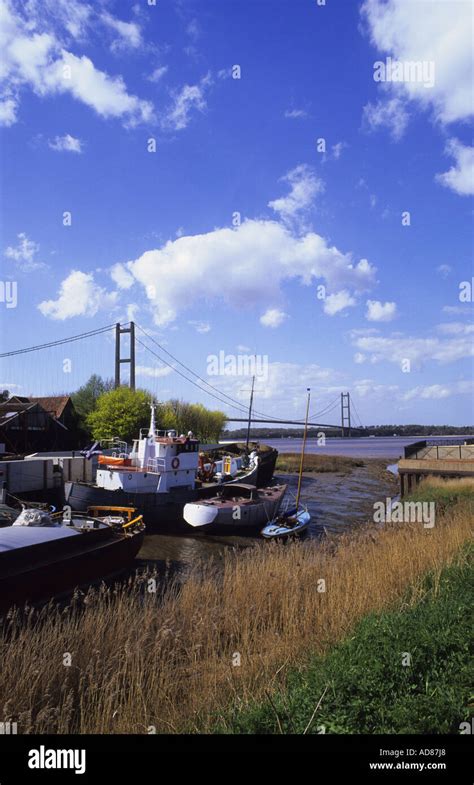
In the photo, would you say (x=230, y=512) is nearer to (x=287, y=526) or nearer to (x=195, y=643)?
(x=287, y=526)

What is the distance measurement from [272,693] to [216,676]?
3.16 feet

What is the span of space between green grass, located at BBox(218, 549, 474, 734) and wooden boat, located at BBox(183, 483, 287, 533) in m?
18.3

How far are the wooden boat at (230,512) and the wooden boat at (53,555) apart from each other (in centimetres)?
674

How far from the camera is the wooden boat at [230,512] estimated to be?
24.7 metres

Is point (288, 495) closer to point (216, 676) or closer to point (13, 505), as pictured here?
point (13, 505)

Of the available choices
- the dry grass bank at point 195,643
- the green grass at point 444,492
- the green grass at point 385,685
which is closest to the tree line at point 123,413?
the green grass at point 444,492

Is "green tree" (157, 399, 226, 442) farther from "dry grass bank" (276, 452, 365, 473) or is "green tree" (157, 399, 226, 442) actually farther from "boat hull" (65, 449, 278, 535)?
"boat hull" (65, 449, 278, 535)

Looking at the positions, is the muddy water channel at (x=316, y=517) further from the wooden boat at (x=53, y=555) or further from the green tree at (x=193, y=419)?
the green tree at (x=193, y=419)

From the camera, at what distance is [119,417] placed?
5384cm

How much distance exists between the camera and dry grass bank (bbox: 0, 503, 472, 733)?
18.5 ft

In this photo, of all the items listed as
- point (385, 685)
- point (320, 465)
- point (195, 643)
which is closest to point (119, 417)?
point (320, 465)

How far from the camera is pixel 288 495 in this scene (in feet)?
130

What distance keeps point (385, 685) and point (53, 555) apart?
11.0 metres

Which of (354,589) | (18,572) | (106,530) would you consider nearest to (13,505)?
(106,530)
